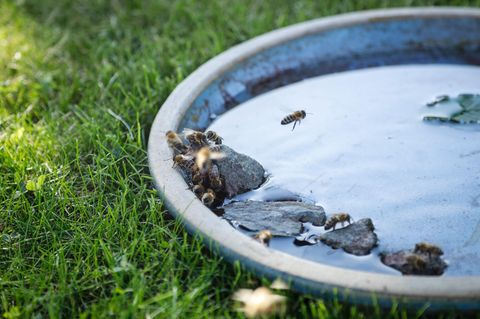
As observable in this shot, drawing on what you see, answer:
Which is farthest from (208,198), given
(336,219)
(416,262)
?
(416,262)

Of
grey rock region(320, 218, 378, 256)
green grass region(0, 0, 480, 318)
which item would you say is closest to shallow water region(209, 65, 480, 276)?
grey rock region(320, 218, 378, 256)

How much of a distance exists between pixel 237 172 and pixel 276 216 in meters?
0.28

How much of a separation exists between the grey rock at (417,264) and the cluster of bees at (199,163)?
746 millimetres

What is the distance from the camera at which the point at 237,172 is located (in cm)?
276

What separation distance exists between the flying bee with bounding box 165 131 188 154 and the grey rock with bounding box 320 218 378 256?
707 millimetres

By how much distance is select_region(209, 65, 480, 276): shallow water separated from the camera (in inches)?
98.3

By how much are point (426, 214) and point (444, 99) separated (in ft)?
3.09

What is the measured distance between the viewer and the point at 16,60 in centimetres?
402

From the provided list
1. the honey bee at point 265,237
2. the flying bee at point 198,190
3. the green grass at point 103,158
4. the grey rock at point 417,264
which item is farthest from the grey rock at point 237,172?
the grey rock at point 417,264

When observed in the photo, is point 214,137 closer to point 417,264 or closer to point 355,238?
point 355,238

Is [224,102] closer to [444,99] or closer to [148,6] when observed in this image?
[444,99]

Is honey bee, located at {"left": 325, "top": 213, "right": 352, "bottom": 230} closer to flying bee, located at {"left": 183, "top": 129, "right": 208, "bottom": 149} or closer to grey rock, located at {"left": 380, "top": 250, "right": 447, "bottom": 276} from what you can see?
grey rock, located at {"left": 380, "top": 250, "right": 447, "bottom": 276}

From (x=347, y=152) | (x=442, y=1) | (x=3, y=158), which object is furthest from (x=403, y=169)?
(x=442, y=1)

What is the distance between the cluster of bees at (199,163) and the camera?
2.61 meters
